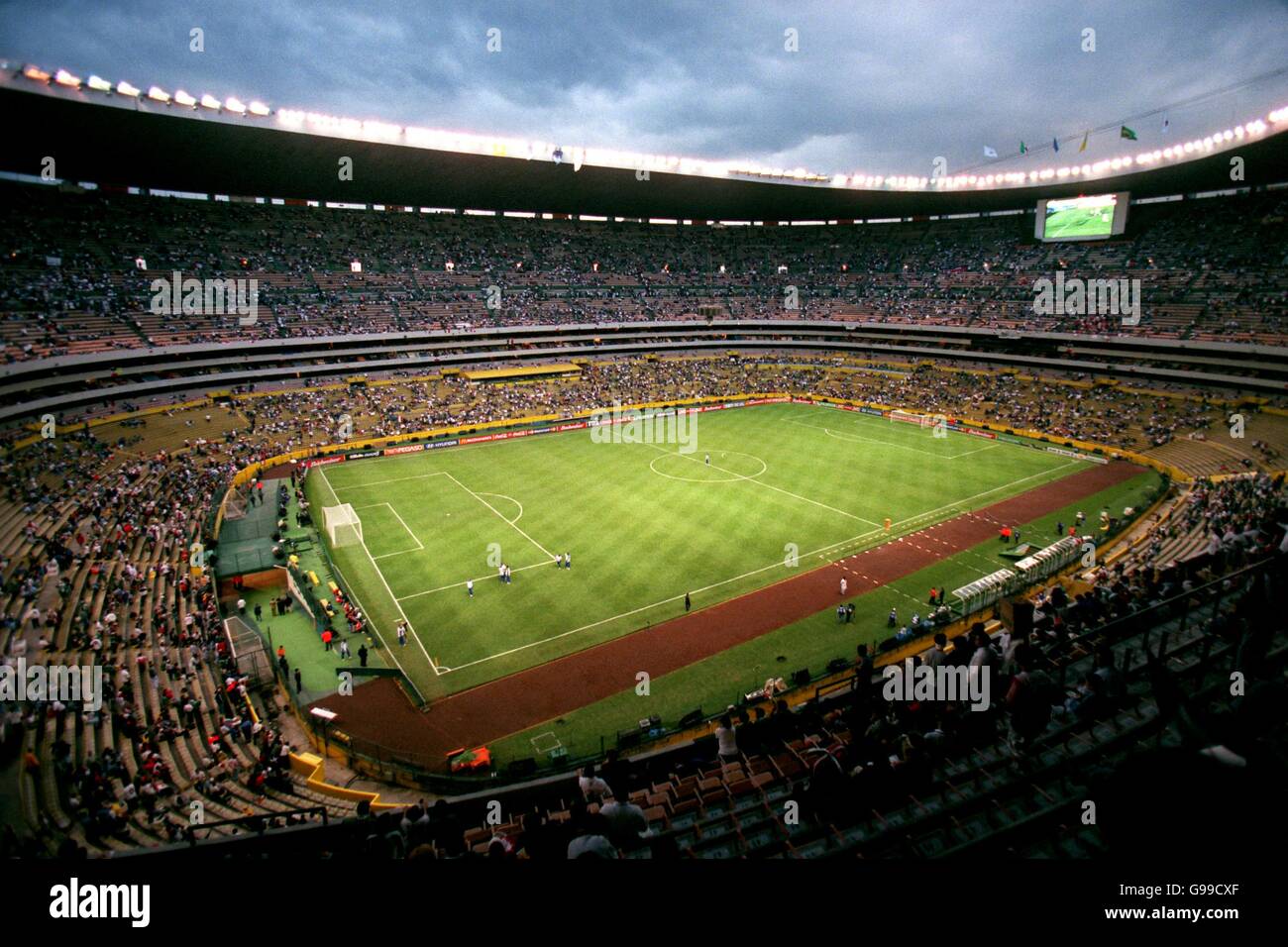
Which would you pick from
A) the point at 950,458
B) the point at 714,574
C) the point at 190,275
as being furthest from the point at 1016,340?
the point at 190,275

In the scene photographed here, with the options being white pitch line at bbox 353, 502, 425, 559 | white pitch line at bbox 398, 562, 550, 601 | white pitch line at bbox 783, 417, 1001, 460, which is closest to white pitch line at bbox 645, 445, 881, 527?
white pitch line at bbox 783, 417, 1001, 460

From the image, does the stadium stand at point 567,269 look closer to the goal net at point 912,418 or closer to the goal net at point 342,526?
the goal net at point 912,418

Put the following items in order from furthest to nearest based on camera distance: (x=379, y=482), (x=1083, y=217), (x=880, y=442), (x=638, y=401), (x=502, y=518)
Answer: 1. (x=1083, y=217)
2. (x=638, y=401)
3. (x=880, y=442)
4. (x=379, y=482)
5. (x=502, y=518)

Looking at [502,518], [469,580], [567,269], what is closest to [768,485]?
[502,518]

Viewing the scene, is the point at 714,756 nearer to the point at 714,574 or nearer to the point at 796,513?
the point at 714,574

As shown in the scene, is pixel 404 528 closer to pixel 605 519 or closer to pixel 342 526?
pixel 342 526

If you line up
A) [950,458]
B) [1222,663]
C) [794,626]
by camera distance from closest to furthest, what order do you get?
[1222,663]
[794,626]
[950,458]

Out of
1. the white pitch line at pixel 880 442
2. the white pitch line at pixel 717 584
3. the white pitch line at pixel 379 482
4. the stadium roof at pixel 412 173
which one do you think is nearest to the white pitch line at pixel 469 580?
the white pitch line at pixel 717 584
